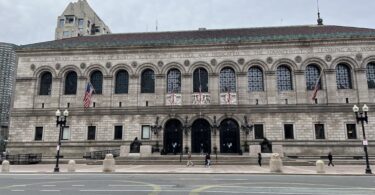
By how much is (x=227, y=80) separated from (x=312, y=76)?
33.1 feet

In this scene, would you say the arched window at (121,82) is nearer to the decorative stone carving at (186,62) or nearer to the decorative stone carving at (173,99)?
the decorative stone carving at (173,99)

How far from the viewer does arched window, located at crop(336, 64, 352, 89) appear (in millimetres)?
35312

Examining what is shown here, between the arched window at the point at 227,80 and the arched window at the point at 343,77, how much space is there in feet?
39.5

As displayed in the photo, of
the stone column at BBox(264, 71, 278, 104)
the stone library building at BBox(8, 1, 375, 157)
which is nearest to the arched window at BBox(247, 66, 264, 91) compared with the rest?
the stone library building at BBox(8, 1, 375, 157)

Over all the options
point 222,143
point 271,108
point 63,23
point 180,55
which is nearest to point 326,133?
point 271,108

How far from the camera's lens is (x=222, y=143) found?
35.5 meters

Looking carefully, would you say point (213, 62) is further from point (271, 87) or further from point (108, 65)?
point (108, 65)

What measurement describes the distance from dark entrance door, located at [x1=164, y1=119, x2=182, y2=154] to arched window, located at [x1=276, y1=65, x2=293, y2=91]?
13.0 m

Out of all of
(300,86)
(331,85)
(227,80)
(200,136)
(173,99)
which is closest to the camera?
(331,85)

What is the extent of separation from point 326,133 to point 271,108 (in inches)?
259

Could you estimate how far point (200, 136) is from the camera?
117 feet

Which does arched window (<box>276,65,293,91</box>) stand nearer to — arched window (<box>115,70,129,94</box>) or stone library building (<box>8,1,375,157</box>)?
stone library building (<box>8,1,375,157</box>)

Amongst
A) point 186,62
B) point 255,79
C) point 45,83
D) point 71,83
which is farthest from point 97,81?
point 255,79

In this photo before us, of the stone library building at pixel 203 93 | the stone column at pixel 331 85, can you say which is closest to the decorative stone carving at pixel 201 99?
the stone library building at pixel 203 93
